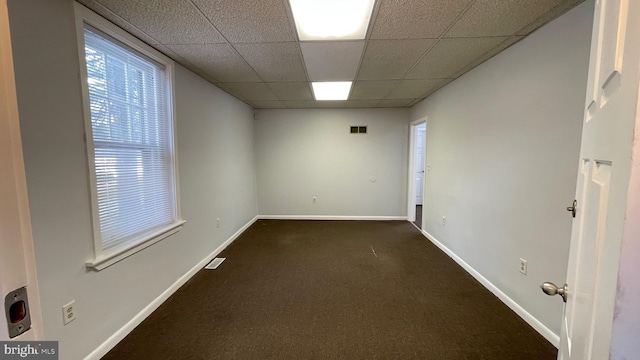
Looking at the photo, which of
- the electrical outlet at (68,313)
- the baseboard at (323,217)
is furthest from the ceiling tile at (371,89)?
the electrical outlet at (68,313)

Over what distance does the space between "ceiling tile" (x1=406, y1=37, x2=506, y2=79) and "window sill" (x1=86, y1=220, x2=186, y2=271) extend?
9.75ft

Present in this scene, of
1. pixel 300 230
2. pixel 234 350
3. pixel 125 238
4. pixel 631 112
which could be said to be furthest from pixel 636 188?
pixel 300 230

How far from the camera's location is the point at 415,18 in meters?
1.73

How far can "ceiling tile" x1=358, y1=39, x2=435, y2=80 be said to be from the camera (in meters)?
2.13

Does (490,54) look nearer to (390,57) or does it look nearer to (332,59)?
(390,57)

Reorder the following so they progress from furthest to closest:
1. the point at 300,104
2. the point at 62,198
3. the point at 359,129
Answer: the point at 359,129 → the point at 300,104 → the point at 62,198

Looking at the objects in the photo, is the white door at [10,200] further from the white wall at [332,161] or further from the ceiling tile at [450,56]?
the white wall at [332,161]

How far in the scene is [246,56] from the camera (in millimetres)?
2385

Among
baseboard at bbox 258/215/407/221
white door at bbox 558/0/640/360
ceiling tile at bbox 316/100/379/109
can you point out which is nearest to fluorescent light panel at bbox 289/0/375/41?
white door at bbox 558/0/640/360

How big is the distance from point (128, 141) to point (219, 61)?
1162 mm

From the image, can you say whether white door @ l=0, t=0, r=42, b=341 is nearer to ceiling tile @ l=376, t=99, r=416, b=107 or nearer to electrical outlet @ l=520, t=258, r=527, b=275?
electrical outlet @ l=520, t=258, r=527, b=275

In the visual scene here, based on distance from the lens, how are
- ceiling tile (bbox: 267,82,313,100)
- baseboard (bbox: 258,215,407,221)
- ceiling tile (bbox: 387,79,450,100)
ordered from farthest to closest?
baseboard (bbox: 258,215,407,221) < ceiling tile (bbox: 267,82,313,100) < ceiling tile (bbox: 387,79,450,100)

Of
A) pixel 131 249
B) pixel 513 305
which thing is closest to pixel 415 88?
pixel 513 305

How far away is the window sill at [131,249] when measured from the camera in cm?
165
